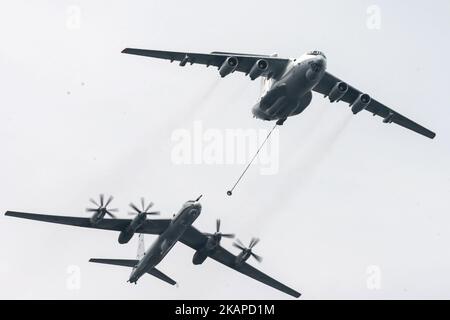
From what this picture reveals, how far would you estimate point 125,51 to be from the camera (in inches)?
1905

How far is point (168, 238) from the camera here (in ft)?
173

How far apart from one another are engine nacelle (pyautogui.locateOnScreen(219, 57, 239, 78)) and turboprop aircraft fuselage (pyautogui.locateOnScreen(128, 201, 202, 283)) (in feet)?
26.7

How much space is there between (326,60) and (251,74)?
4735 millimetres

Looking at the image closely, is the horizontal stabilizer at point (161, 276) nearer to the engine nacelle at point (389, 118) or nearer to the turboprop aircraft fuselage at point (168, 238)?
the turboprop aircraft fuselage at point (168, 238)

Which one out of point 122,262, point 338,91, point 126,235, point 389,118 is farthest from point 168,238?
point 389,118

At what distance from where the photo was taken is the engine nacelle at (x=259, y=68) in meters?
48.1

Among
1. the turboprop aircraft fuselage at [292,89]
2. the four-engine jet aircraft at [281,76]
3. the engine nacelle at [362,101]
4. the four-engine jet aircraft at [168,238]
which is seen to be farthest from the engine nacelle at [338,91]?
the four-engine jet aircraft at [168,238]

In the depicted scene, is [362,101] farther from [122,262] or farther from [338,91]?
[122,262]

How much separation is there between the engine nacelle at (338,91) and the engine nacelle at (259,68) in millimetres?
4978

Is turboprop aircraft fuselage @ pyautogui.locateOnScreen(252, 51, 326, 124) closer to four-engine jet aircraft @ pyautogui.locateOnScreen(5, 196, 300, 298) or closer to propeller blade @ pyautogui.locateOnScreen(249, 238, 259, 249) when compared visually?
four-engine jet aircraft @ pyautogui.locateOnScreen(5, 196, 300, 298)

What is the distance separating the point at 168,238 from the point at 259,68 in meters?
12.5
